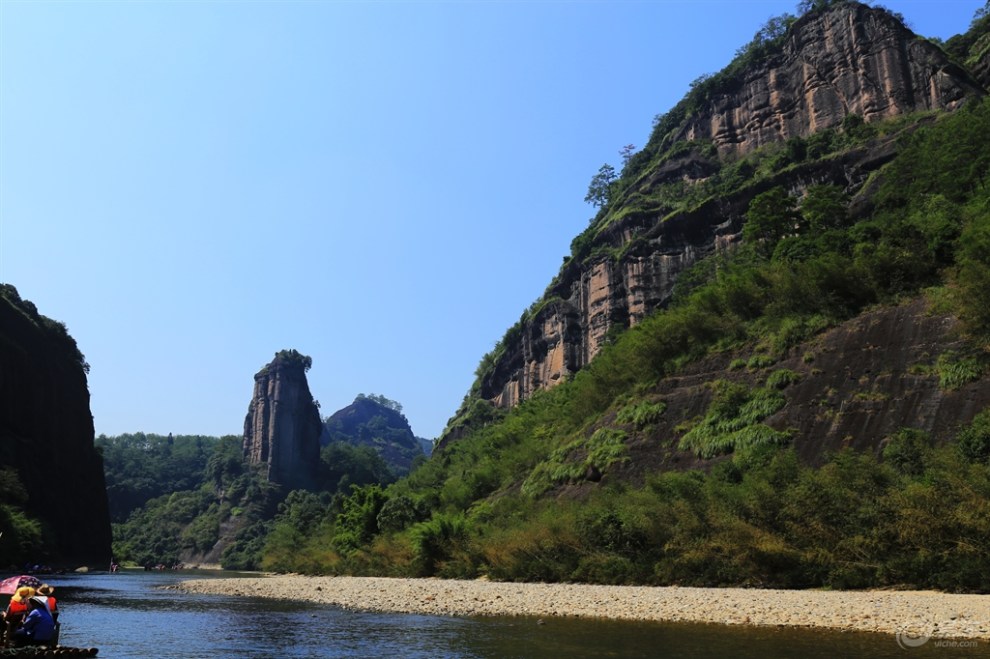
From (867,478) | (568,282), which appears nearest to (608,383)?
(867,478)

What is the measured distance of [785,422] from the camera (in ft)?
123

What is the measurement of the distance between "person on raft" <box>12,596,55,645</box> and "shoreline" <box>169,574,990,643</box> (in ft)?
40.9

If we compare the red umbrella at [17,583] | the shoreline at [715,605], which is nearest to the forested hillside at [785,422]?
the shoreline at [715,605]

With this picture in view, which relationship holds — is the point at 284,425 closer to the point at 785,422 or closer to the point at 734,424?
the point at 734,424

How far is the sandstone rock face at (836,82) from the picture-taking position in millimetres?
78250

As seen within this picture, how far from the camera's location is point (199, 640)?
18062 mm

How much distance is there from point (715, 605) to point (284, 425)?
158431mm

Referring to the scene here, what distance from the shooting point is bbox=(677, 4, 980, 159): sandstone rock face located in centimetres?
7825

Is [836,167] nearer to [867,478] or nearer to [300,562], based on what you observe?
[867,478]

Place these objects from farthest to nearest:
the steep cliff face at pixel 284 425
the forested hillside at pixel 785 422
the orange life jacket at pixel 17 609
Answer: the steep cliff face at pixel 284 425 < the forested hillside at pixel 785 422 < the orange life jacket at pixel 17 609

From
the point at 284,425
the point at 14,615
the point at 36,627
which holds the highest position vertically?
the point at 284,425

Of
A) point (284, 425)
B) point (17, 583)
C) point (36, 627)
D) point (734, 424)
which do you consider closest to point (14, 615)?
point (36, 627)

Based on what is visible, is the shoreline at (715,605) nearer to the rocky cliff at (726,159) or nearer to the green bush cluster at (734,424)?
the green bush cluster at (734,424)

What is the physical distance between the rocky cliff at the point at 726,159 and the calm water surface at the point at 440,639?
216 ft
